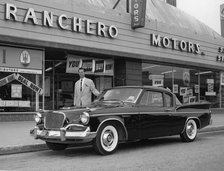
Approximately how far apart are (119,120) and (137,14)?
10464 millimetres

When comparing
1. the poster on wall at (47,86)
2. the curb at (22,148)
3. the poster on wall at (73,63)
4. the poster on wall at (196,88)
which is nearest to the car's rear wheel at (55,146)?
the curb at (22,148)

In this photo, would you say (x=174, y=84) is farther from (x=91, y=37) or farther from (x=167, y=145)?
(x=167, y=145)

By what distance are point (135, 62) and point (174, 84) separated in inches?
148

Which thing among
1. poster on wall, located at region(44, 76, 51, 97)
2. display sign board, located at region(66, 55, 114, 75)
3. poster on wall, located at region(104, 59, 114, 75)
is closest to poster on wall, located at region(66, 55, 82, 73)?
display sign board, located at region(66, 55, 114, 75)

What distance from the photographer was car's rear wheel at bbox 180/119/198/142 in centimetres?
952

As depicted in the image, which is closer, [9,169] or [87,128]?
[9,169]

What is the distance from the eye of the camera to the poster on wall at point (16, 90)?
45.4ft

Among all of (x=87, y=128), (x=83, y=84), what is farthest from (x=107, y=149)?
(x=83, y=84)

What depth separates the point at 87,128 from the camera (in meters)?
6.92

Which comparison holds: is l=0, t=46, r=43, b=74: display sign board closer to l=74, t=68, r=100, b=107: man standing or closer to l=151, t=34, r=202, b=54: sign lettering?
l=74, t=68, r=100, b=107: man standing

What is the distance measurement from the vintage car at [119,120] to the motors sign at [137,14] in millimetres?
7886

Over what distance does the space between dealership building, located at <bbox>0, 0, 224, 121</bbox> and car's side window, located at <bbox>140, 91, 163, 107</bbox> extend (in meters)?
6.42

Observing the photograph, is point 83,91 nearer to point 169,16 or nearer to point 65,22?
point 65,22

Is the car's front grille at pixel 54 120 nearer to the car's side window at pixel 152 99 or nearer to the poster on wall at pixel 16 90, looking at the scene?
the car's side window at pixel 152 99
